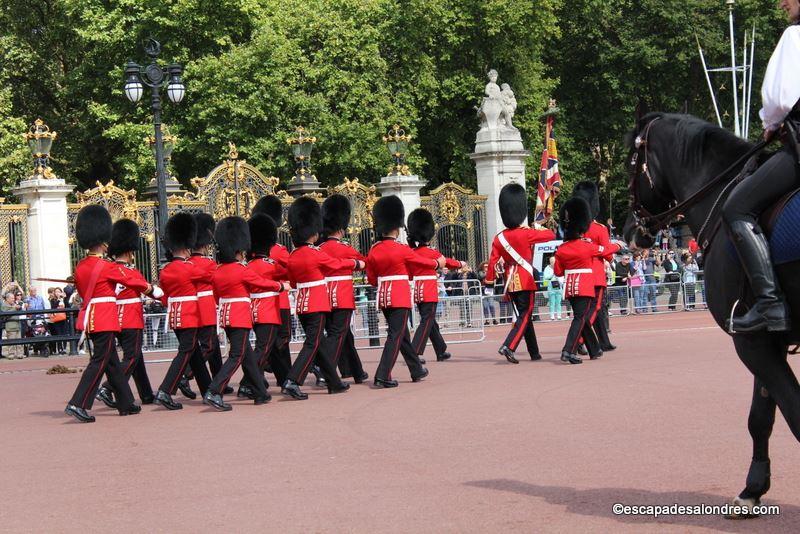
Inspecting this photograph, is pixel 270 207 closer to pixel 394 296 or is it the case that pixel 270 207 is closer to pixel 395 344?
pixel 394 296

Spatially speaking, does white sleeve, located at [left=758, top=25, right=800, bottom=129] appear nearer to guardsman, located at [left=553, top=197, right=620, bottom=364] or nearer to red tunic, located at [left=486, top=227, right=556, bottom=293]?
guardsman, located at [left=553, top=197, right=620, bottom=364]

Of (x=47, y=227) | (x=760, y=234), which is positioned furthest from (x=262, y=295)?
(x=47, y=227)

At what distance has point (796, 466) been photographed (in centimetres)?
721

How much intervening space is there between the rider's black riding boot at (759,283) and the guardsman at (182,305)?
7.04m

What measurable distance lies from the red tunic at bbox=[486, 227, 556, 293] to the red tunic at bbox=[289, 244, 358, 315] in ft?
8.69

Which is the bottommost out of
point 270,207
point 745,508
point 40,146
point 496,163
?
point 745,508

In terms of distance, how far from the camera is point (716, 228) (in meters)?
6.23

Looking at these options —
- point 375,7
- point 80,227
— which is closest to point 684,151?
point 80,227

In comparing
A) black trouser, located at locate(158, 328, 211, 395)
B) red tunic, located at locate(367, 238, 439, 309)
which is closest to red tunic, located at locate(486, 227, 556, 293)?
red tunic, located at locate(367, 238, 439, 309)

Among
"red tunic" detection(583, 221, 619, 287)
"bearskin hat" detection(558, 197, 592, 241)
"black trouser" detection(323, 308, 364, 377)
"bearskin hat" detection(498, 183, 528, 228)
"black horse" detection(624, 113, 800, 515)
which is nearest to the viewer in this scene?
"black horse" detection(624, 113, 800, 515)

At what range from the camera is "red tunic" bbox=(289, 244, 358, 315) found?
1196cm

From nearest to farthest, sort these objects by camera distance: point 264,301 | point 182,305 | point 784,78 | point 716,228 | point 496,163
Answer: point 784,78 → point 716,228 → point 264,301 → point 182,305 → point 496,163

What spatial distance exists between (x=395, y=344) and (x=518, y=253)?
259cm

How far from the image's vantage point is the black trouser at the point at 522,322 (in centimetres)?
1409
